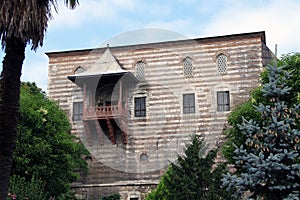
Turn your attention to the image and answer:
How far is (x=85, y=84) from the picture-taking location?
26484mm

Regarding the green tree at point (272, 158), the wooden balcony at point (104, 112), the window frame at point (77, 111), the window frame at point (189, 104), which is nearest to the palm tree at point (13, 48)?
the green tree at point (272, 158)

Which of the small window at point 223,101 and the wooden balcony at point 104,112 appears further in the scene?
the small window at point 223,101

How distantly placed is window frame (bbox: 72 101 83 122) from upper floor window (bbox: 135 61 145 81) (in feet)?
11.7

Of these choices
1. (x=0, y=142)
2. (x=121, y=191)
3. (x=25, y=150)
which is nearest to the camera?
(x=0, y=142)

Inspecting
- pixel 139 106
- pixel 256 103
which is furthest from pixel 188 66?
pixel 256 103

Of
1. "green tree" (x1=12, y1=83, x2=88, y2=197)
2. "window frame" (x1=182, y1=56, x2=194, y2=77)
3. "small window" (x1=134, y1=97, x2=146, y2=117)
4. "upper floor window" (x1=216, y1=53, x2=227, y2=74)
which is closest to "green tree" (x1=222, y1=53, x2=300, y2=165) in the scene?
"upper floor window" (x1=216, y1=53, x2=227, y2=74)

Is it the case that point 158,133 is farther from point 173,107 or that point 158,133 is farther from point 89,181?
point 89,181

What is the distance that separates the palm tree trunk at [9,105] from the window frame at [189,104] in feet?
52.2

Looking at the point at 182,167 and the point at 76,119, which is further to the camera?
the point at 76,119

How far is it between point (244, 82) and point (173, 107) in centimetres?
400

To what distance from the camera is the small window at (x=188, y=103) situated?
26.1 m

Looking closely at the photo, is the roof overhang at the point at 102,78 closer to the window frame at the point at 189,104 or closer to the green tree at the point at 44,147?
the window frame at the point at 189,104

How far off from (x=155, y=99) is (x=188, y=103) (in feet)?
6.06

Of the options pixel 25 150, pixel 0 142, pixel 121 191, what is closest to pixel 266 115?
pixel 0 142
